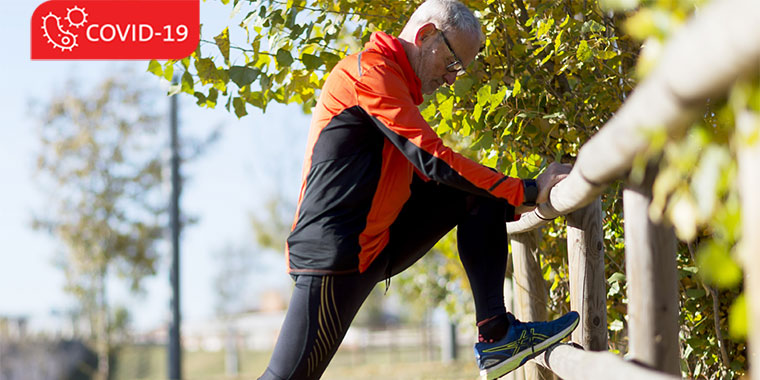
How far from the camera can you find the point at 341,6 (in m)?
3.92

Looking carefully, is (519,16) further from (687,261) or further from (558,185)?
(558,185)

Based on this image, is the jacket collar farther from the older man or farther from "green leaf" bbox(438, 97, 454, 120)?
"green leaf" bbox(438, 97, 454, 120)

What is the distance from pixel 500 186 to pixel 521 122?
1030mm

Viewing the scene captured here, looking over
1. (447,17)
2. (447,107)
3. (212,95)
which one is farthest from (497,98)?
(212,95)

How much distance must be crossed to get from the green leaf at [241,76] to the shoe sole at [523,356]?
1.72 m

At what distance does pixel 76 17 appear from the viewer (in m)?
7.84

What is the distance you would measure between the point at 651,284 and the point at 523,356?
110 centimetres

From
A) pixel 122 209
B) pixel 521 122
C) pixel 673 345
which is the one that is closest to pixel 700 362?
pixel 521 122

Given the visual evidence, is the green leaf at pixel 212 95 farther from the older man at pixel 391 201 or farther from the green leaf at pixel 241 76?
the older man at pixel 391 201

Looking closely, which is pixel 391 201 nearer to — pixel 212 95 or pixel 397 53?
pixel 397 53

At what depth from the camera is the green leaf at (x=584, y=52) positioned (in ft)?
10.4

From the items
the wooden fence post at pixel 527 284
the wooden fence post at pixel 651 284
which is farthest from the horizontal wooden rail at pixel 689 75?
the wooden fence post at pixel 527 284

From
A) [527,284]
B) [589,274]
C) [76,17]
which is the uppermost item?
[76,17]

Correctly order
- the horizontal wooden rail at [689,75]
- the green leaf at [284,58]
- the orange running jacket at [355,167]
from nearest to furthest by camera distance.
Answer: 1. the horizontal wooden rail at [689,75]
2. the orange running jacket at [355,167]
3. the green leaf at [284,58]
